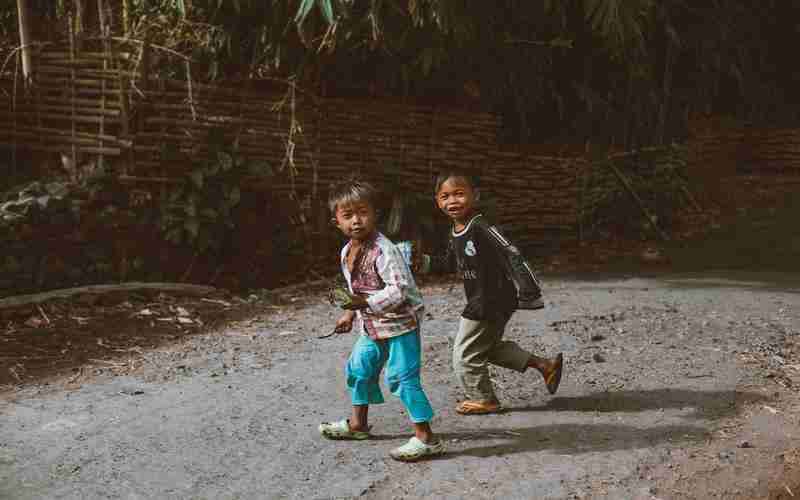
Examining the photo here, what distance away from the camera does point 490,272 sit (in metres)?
3.68

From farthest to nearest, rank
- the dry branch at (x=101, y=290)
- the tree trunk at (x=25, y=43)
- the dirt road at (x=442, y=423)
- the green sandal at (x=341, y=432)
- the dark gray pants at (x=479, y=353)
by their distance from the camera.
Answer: the tree trunk at (x=25, y=43) < the dry branch at (x=101, y=290) < the dark gray pants at (x=479, y=353) < the green sandal at (x=341, y=432) < the dirt road at (x=442, y=423)

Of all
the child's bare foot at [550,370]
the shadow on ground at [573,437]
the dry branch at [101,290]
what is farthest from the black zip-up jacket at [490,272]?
the dry branch at [101,290]

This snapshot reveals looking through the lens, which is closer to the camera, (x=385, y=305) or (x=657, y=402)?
(x=385, y=305)

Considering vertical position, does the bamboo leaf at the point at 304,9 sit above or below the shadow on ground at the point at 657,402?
above

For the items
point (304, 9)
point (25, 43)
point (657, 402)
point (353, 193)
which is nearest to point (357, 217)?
point (353, 193)

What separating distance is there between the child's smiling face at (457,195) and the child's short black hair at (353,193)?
428 millimetres

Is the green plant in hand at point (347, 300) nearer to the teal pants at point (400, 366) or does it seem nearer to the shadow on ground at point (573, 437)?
the teal pants at point (400, 366)

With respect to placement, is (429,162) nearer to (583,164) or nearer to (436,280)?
(436,280)

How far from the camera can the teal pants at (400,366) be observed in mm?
3248

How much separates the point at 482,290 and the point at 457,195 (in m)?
0.42

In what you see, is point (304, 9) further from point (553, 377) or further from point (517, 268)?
point (553, 377)

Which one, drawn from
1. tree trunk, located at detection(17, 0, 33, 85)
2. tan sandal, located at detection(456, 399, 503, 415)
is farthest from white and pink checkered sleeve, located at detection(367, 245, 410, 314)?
tree trunk, located at detection(17, 0, 33, 85)

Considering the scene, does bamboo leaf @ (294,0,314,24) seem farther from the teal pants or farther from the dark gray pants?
the teal pants

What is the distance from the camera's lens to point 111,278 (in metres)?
6.52
